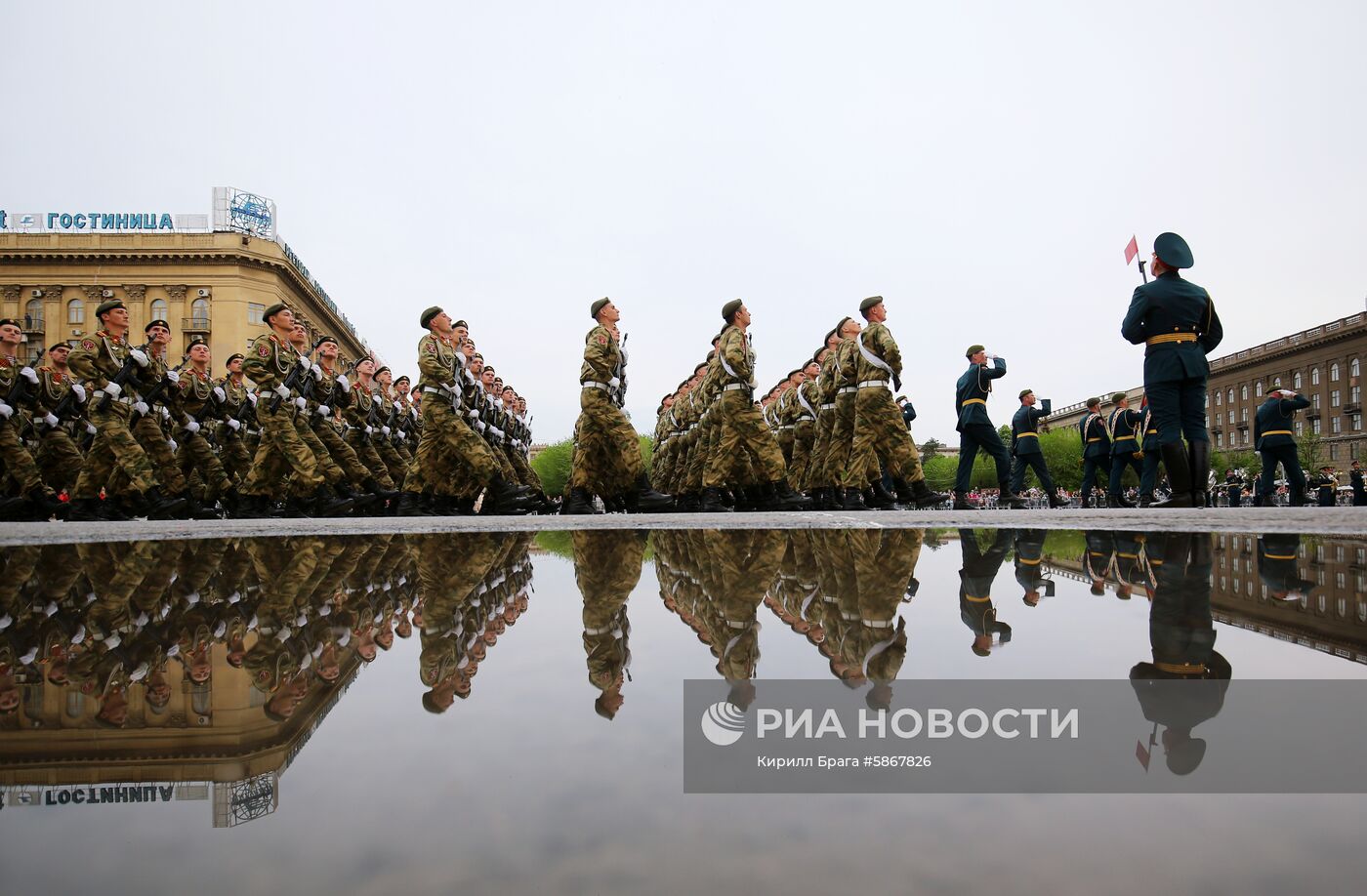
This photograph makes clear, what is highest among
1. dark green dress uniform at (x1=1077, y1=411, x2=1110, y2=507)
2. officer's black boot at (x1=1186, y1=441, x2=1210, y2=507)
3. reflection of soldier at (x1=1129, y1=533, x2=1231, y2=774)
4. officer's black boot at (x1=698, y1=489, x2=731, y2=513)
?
dark green dress uniform at (x1=1077, y1=411, x2=1110, y2=507)

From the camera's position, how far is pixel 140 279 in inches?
1767

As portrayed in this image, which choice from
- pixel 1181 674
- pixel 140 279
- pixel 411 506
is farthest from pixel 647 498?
pixel 140 279

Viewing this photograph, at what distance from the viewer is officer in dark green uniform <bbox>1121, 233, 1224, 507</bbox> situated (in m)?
7.11

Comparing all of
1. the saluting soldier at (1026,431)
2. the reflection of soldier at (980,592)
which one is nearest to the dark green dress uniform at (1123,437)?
the saluting soldier at (1026,431)

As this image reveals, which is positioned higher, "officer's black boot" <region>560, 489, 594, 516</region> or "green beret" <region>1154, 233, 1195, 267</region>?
"green beret" <region>1154, 233, 1195, 267</region>

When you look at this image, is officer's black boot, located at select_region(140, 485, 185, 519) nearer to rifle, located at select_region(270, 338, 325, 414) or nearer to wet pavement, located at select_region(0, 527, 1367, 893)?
rifle, located at select_region(270, 338, 325, 414)

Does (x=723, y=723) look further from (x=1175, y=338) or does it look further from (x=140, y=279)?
(x=140, y=279)

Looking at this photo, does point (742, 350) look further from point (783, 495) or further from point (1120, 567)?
point (1120, 567)

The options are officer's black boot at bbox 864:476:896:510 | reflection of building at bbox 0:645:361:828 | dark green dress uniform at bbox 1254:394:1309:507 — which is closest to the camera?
reflection of building at bbox 0:645:361:828

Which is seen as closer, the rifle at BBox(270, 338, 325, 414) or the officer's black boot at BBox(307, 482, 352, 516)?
the rifle at BBox(270, 338, 325, 414)

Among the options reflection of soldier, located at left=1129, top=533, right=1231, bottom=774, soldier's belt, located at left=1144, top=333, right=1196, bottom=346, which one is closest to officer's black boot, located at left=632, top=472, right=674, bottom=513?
soldier's belt, located at left=1144, top=333, right=1196, bottom=346

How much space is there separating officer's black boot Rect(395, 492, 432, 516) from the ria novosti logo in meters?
8.37

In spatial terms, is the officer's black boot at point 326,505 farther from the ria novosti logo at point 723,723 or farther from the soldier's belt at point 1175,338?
the ria novosti logo at point 723,723

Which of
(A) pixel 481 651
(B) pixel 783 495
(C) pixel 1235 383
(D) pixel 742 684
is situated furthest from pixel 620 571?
(C) pixel 1235 383
